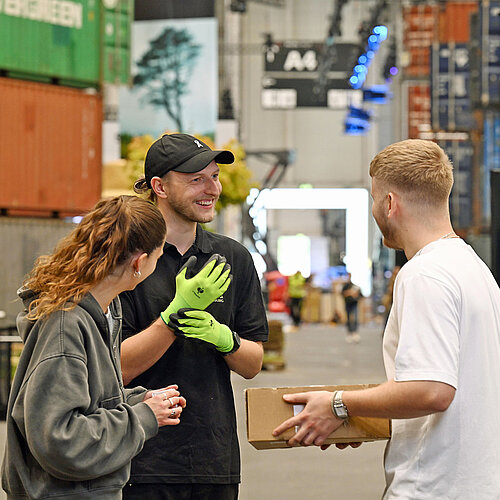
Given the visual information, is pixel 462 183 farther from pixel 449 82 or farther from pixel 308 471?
pixel 308 471

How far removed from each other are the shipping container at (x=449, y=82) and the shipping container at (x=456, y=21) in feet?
18.5

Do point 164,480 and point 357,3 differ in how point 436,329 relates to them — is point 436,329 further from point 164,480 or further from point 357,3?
point 357,3

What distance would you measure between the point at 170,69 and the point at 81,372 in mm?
18278

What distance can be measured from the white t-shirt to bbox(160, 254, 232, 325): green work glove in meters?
0.70

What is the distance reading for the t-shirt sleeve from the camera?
234 cm

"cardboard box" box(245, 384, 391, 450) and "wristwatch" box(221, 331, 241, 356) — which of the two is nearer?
"cardboard box" box(245, 384, 391, 450)

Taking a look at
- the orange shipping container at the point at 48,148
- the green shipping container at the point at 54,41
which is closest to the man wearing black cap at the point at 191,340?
the orange shipping container at the point at 48,148

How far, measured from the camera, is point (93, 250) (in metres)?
2.50

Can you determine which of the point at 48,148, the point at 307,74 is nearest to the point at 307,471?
the point at 48,148

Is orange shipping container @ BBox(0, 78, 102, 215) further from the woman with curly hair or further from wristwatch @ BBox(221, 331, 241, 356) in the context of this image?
the woman with curly hair

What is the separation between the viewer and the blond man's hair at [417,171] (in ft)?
8.20

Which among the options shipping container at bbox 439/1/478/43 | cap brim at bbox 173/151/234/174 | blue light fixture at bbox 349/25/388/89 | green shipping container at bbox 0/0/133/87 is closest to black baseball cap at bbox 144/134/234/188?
cap brim at bbox 173/151/234/174

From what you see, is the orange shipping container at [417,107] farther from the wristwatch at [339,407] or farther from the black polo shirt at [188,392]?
the wristwatch at [339,407]

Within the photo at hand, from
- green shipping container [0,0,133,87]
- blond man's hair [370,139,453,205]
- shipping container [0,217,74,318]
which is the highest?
green shipping container [0,0,133,87]
